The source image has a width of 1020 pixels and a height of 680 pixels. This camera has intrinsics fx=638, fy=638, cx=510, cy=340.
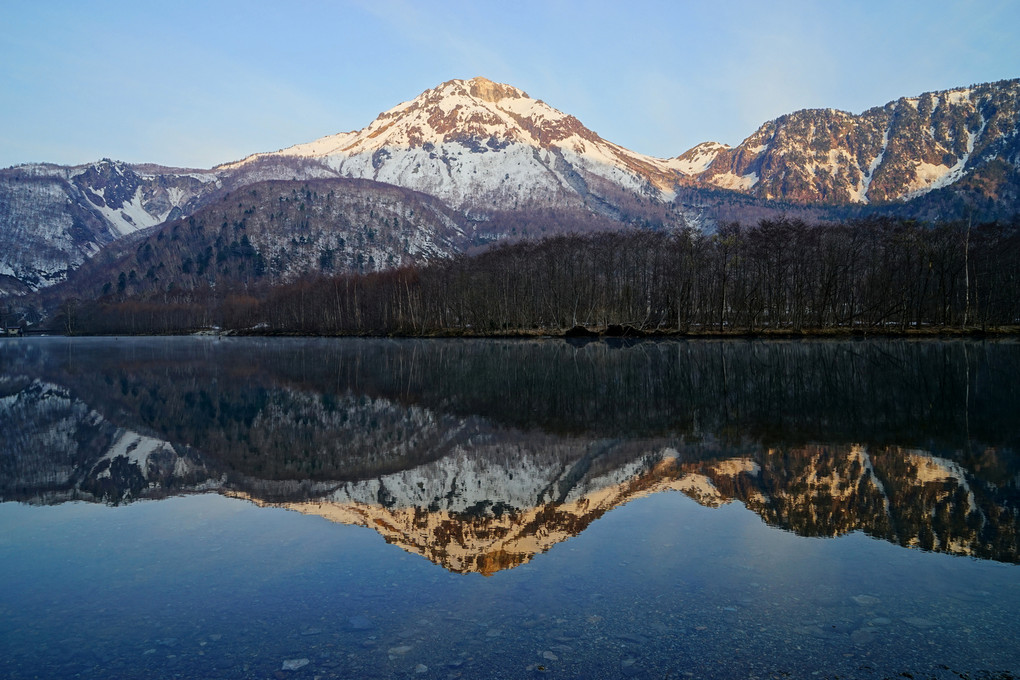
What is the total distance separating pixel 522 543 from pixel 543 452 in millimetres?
6089

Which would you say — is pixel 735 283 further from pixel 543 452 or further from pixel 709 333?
pixel 543 452

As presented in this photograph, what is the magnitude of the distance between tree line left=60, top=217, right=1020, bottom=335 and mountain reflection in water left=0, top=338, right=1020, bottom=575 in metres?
49.7

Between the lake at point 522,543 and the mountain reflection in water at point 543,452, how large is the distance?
10cm

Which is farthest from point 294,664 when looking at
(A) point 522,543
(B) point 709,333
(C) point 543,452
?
(B) point 709,333

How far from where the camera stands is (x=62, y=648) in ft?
21.2

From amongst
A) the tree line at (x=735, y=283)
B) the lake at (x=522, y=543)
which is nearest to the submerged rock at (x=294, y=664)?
the lake at (x=522, y=543)

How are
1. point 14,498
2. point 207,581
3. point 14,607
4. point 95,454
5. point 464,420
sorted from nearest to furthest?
point 14,607 → point 207,581 → point 14,498 → point 95,454 → point 464,420

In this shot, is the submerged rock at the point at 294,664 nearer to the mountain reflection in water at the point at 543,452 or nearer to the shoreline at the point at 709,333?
the mountain reflection in water at the point at 543,452

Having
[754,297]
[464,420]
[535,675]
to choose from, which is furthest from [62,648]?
[754,297]

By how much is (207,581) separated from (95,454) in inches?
445

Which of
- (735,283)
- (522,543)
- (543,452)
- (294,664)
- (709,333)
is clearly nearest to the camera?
(294,664)

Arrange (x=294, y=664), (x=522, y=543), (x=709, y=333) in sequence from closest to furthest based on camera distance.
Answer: (x=294, y=664), (x=522, y=543), (x=709, y=333)

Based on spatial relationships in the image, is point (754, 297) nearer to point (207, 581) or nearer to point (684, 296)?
point (684, 296)

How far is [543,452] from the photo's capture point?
1576 cm
